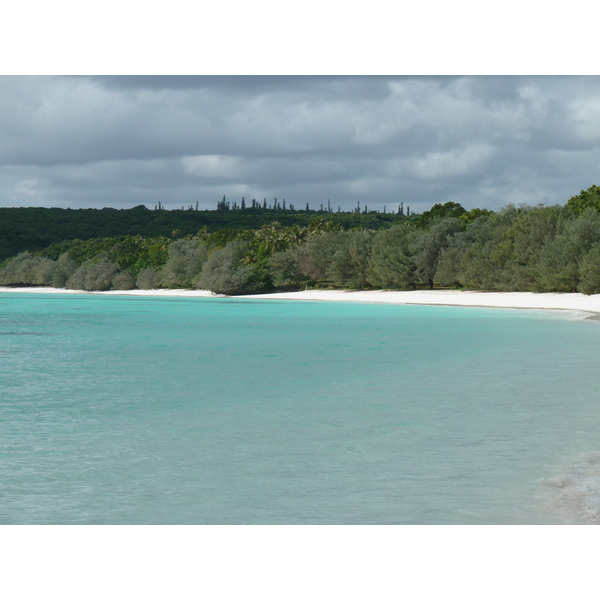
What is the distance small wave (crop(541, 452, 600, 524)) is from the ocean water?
0.07 ft

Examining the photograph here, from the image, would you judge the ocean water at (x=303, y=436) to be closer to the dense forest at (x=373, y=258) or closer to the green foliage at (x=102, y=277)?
the dense forest at (x=373, y=258)

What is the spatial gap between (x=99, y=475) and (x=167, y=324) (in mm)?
26509

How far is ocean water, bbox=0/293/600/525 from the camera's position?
20.5 feet

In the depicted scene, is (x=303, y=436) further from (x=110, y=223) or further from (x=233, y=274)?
(x=110, y=223)

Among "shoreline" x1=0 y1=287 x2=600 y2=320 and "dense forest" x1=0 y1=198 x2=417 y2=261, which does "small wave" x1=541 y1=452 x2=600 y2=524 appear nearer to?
"shoreline" x1=0 y1=287 x2=600 y2=320

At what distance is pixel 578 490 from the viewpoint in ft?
21.2

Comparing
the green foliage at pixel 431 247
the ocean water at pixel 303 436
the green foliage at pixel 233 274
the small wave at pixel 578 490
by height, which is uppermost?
the green foliage at pixel 431 247

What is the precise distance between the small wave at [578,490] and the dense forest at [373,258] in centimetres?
3694

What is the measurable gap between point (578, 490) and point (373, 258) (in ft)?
179

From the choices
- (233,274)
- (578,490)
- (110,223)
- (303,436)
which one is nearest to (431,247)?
(233,274)

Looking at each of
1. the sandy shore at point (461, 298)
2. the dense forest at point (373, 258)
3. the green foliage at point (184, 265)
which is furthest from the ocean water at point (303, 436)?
the green foliage at point (184, 265)

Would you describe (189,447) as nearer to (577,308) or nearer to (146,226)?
(577,308)

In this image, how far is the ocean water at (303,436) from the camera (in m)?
6.25

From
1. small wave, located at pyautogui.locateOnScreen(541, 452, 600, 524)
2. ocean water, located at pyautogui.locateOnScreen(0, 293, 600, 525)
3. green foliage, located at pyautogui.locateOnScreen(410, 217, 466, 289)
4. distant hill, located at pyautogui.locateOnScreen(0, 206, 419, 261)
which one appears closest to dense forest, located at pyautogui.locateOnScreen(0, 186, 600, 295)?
green foliage, located at pyautogui.locateOnScreen(410, 217, 466, 289)
